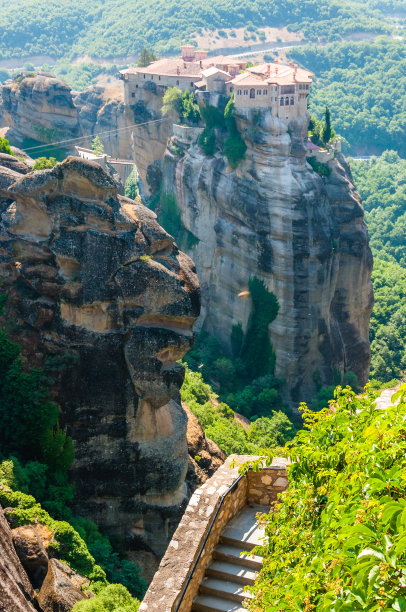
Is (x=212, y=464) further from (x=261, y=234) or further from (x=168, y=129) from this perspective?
(x=168, y=129)

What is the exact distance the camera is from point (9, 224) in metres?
24.2

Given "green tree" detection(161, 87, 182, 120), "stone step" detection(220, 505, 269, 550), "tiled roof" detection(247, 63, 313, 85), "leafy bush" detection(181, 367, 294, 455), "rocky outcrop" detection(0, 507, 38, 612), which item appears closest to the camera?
"stone step" detection(220, 505, 269, 550)

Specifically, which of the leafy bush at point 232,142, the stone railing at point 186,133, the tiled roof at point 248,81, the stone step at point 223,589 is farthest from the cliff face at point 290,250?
the stone step at point 223,589

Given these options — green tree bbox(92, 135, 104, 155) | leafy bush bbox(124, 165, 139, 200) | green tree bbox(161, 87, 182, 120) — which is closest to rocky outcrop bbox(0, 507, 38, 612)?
green tree bbox(161, 87, 182, 120)

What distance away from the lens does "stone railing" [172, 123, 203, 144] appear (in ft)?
182

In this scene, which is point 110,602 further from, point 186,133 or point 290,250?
point 186,133

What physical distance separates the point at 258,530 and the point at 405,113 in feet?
340

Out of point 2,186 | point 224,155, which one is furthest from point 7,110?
point 2,186

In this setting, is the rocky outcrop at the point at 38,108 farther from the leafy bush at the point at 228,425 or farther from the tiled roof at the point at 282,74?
the leafy bush at the point at 228,425

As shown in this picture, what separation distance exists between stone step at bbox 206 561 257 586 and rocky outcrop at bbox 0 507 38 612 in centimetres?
418

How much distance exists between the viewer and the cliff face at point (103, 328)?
77.0ft

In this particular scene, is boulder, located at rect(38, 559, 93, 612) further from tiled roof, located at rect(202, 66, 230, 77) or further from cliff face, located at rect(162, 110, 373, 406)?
tiled roof, located at rect(202, 66, 230, 77)

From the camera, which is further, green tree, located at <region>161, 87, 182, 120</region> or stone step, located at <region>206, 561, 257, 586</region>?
green tree, located at <region>161, 87, 182, 120</region>

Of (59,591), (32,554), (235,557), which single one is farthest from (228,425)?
(235,557)
